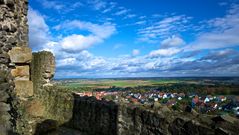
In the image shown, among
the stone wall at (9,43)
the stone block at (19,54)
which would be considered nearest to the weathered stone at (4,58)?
the stone wall at (9,43)

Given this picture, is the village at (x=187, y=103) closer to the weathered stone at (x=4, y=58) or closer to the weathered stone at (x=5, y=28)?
the weathered stone at (x=4, y=58)

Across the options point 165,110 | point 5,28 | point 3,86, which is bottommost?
point 165,110

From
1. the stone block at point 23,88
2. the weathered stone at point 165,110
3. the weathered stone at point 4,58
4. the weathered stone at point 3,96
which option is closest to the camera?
the weathered stone at point 3,96

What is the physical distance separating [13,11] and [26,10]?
158 centimetres

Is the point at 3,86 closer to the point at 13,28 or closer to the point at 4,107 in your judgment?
the point at 4,107

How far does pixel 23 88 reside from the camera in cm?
762

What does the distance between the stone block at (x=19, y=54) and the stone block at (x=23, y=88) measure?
566 mm

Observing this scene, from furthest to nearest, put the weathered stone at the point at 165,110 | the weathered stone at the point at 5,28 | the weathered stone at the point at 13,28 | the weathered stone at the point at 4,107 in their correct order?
the weathered stone at the point at 165,110 → the weathered stone at the point at 13,28 → the weathered stone at the point at 5,28 → the weathered stone at the point at 4,107

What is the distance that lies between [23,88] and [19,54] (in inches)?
45.6

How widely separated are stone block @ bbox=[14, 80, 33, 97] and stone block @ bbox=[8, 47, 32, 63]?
0.57 m

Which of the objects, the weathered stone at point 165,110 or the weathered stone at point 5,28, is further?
the weathered stone at point 165,110

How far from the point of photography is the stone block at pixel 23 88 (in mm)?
7301

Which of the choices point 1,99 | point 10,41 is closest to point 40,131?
point 10,41

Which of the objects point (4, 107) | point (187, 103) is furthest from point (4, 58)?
point (187, 103)
